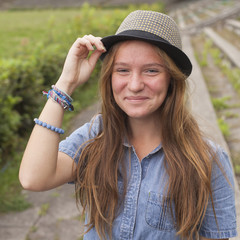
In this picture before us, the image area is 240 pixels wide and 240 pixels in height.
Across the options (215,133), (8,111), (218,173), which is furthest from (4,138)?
(218,173)

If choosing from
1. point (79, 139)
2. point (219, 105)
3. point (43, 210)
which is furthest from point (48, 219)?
point (219, 105)

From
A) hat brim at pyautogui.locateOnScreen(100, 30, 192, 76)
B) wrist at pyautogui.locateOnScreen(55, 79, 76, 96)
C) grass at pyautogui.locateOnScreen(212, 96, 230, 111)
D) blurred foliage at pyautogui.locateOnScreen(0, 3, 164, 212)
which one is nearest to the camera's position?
hat brim at pyautogui.locateOnScreen(100, 30, 192, 76)

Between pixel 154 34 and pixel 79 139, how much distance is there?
0.59 m

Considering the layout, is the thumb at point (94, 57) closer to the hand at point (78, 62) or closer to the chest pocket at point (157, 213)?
the hand at point (78, 62)

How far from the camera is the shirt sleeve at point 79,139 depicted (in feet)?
5.32

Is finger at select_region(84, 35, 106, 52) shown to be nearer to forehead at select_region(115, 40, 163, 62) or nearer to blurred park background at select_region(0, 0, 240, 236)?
forehead at select_region(115, 40, 163, 62)

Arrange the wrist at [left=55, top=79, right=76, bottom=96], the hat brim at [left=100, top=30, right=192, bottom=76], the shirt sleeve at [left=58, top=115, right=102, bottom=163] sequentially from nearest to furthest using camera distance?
the hat brim at [left=100, top=30, right=192, bottom=76] → the wrist at [left=55, top=79, right=76, bottom=96] → the shirt sleeve at [left=58, top=115, right=102, bottom=163]

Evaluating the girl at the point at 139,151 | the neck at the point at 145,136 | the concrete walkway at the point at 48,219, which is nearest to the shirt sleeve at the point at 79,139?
the girl at the point at 139,151

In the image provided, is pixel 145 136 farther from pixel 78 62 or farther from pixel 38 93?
pixel 38 93

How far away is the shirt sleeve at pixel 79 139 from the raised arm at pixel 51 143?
5 cm

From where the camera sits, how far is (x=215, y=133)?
10.7ft

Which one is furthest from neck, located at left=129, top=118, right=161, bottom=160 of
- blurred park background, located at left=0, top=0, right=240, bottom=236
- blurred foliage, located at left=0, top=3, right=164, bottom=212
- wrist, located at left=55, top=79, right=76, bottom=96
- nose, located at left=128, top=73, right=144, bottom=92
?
blurred foliage, located at left=0, top=3, right=164, bottom=212

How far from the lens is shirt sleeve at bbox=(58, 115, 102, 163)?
1621 mm

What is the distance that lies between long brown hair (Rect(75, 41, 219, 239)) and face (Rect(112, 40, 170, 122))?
0.12 ft
